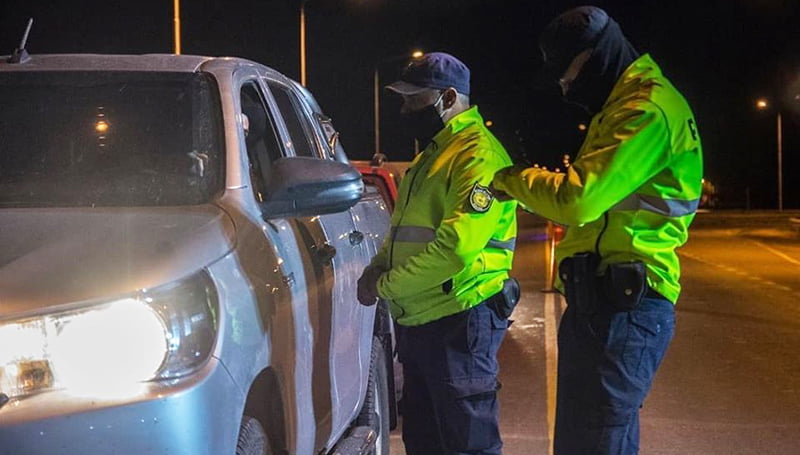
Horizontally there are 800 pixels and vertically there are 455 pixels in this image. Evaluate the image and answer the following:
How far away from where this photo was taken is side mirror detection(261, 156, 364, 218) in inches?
133

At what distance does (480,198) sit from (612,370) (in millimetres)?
979

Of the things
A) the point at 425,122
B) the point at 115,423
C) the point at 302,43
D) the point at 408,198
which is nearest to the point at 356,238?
the point at 408,198

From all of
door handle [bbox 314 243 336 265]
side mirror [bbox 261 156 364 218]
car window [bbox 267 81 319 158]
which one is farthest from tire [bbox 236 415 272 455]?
car window [bbox 267 81 319 158]

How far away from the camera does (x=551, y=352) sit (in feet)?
32.1

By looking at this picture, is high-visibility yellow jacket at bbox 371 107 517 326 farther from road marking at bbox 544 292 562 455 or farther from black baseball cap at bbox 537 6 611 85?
road marking at bbox 544 292 562 455

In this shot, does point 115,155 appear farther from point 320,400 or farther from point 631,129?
point 631,129

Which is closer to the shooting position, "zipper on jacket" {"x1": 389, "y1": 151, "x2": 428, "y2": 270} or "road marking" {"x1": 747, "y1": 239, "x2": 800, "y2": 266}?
"zipper on jacket" {"x1": 389, "y1": 151, "x2": 428, "y2": 270}

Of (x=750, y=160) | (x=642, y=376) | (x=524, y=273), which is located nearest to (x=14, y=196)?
(x=642, y=376)

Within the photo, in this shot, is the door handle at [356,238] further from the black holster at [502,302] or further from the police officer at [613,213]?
the police officer at [613,213]

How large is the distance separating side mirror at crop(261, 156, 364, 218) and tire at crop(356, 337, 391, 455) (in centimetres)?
152

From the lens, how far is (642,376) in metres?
3.24

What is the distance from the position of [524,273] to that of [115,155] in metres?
15.3

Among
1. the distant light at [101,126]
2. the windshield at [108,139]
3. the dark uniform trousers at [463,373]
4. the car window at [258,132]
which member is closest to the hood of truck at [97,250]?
the windshield at [108,139]

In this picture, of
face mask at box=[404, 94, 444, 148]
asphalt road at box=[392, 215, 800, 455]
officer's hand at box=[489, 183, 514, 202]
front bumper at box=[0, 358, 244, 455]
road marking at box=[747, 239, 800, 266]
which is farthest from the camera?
road marking at box=[747, 239, 800, 266]
